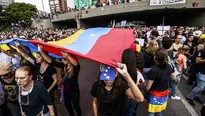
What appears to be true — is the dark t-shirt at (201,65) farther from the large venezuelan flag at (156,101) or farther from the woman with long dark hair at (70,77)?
the woman with long dark hair at (70,77)

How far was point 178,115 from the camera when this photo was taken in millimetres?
3824

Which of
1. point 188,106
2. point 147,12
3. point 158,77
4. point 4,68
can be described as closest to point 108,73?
point 158,77

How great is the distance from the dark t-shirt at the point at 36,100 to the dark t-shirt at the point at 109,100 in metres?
0.73

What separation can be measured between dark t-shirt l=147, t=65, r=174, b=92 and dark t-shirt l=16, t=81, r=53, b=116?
1.60 metres

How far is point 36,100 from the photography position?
2363mm

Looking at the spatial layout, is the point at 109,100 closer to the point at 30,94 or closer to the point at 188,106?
the point at 30,94

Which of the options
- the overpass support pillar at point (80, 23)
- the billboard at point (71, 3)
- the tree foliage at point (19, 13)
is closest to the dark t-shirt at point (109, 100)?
the overpass support pillar at point (80, 23)

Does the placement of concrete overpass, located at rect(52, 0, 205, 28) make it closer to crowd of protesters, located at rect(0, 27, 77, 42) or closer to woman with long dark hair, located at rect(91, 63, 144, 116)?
crowd of protesters, located at rect(0, 27, 77, 42)

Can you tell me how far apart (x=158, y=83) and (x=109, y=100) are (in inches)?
41.2

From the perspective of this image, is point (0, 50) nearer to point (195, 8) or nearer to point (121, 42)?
point (121, 42)

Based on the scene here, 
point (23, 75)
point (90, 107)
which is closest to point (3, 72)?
point (23, 75)

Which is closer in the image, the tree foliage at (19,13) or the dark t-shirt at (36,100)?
the dark t-shirt at (36,100)

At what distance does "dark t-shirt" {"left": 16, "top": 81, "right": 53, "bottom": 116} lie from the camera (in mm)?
2336

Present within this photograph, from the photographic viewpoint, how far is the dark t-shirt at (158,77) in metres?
2.68
